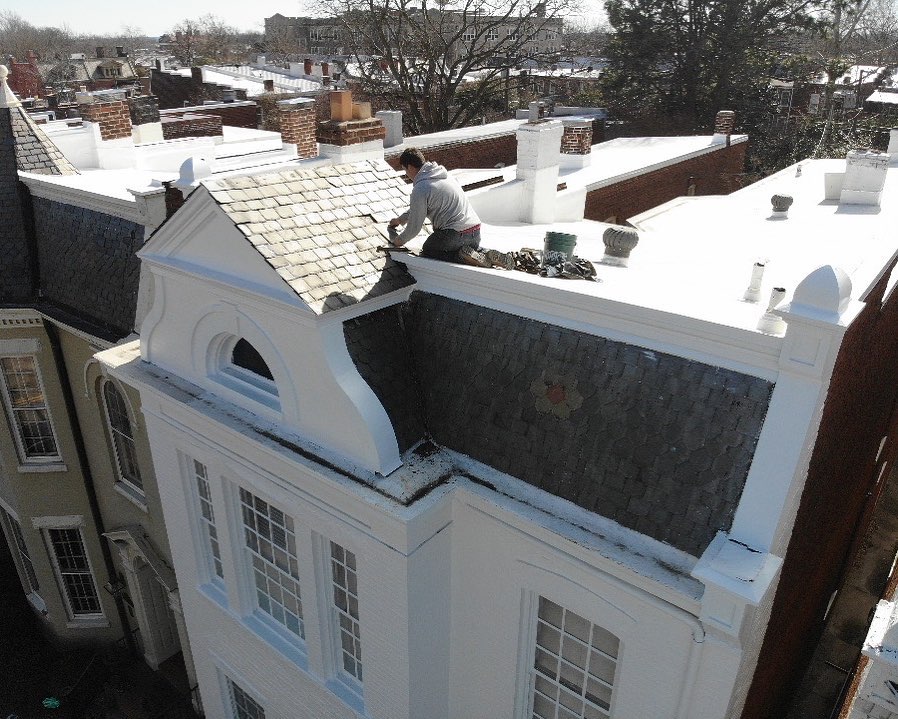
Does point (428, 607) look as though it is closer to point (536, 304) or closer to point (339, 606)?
point (339, 606)

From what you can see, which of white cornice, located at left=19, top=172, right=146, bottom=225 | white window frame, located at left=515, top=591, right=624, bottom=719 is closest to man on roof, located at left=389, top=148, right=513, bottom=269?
white window frame, located at left=515, top=591, right=624, bottom=719

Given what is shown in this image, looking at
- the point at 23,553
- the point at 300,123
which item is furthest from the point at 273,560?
the point at 23,553

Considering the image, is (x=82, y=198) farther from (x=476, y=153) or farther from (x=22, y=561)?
(x=476, y=153)

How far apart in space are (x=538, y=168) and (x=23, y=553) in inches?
614

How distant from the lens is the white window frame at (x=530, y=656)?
21.5 ft

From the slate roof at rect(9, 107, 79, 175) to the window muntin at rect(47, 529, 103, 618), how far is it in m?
8.04

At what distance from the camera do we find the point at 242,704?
1146 centimetres

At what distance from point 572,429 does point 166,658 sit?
13980mm

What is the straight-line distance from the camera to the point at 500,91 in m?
41.0

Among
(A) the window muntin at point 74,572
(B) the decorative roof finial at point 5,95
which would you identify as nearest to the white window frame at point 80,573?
(A) the window muntin at point 74,572

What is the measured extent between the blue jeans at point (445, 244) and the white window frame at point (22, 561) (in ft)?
47.7

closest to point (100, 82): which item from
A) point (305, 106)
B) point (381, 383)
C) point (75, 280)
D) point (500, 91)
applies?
point (500, 91)

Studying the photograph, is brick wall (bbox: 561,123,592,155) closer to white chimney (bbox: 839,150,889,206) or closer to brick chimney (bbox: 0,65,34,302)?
white chimney (bbox: 839,150,889,206)

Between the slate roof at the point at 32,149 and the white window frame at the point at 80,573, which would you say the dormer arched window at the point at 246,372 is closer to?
the slate roof at the point at 32,149
